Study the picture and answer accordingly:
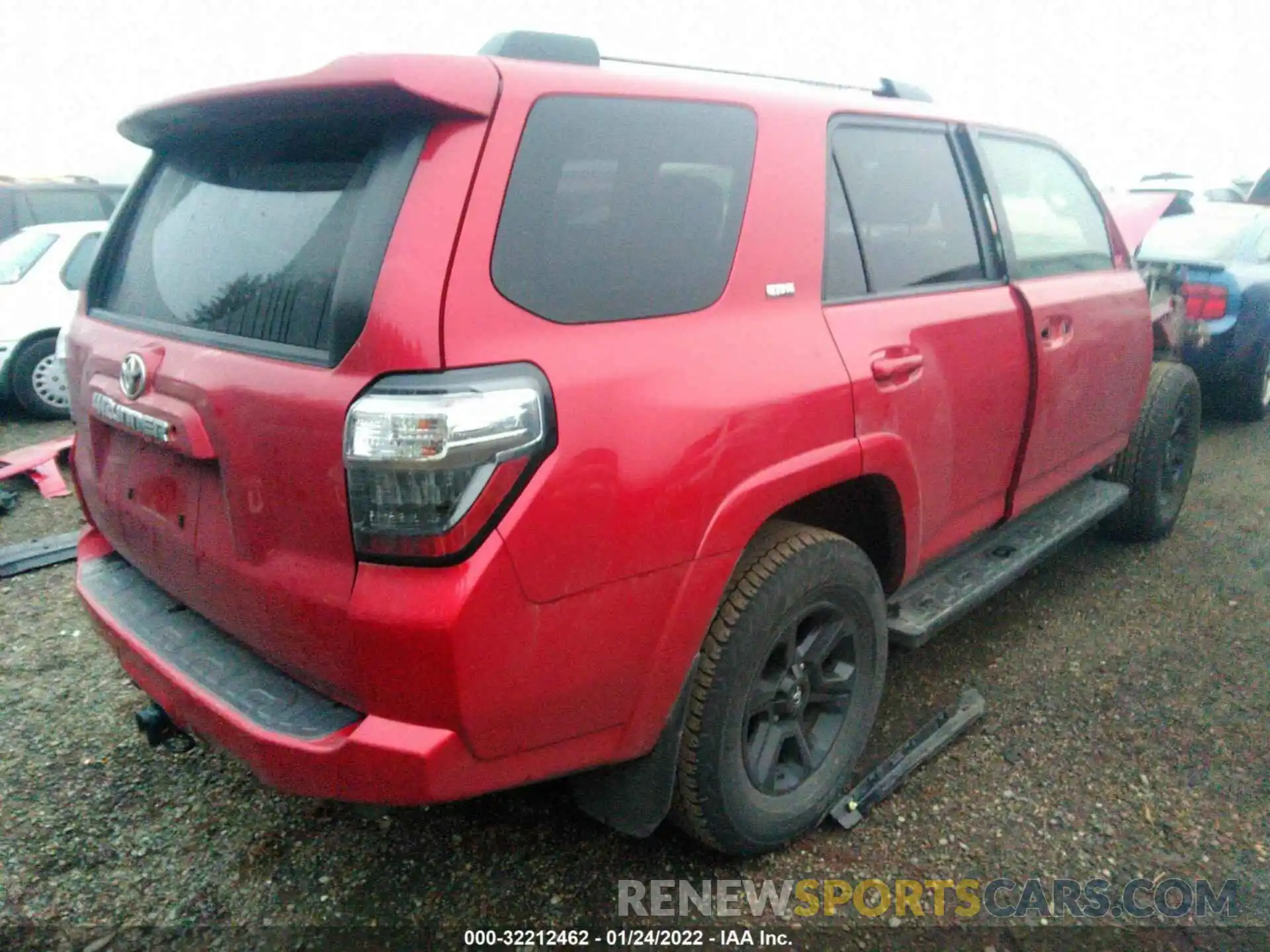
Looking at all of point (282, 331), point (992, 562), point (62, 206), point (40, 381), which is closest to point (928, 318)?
point (992, 562)

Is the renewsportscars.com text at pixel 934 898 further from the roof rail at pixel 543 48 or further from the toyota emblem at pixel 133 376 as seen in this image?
the roof rail at pixel 543 48

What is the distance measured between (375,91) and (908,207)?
5.46 ft

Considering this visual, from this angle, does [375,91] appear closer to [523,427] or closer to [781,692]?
[523,427]

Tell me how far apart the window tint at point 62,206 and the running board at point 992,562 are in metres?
9.23

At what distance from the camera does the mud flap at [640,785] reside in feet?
6.52

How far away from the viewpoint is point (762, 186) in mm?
2133

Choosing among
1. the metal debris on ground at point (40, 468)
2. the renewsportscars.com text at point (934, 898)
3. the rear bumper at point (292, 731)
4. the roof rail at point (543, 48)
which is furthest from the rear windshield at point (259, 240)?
the metal debris on ground at point (40, 468)

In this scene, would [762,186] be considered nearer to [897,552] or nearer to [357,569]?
[897,552]

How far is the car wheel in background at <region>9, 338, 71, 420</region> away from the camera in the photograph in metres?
6.63

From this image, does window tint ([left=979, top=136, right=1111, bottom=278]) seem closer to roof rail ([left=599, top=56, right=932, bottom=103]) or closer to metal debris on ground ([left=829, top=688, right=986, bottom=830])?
roof rail ([left=599, top=56, right=932, bottom=103])

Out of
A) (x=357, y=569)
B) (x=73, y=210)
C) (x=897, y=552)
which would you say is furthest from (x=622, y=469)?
(x=73, y=210)

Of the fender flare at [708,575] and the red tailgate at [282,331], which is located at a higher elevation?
the red tailgate at [282,331]

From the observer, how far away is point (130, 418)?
1965 mm

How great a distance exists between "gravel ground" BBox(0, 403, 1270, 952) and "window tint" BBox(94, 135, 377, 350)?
110 centimetres
